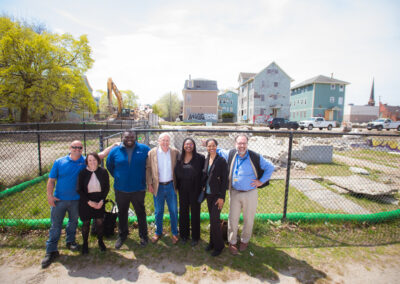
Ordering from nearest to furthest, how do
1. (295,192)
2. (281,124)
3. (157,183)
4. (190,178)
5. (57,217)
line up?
1. (57,217)
2. (190,178)
3. (157,183)
4. (295,192)
5. (281,124)

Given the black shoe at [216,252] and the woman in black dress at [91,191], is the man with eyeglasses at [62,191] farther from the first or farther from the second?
the black shoe at [216,252]

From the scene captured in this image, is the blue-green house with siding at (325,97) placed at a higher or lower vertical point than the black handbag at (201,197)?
higher

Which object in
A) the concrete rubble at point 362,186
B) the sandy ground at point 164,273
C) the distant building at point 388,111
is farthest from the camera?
the distant building at point 388,111

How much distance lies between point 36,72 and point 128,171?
23477mm

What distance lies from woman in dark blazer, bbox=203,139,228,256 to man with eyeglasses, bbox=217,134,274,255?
0.18 meters

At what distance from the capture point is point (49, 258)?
3.09 m

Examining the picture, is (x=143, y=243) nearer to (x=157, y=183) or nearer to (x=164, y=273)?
(x=164, y=273)

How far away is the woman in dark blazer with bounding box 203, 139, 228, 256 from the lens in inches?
126

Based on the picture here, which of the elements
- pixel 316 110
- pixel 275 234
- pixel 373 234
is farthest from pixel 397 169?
pixel 316 110

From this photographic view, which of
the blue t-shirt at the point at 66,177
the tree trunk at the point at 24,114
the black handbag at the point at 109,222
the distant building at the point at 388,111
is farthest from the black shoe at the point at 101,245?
the distant building at the point at 388,111

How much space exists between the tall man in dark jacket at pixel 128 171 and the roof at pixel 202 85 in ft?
156

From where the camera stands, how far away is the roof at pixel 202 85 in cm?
4944

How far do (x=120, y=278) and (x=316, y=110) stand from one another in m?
49.7

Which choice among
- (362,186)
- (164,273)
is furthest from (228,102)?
(164,273)
